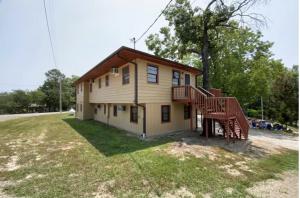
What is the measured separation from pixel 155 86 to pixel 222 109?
385 centimetres

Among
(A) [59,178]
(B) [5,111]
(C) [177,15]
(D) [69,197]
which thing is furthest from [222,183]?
(B) [5,111]

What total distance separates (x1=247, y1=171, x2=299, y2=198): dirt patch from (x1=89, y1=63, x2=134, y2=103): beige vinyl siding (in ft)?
22.9

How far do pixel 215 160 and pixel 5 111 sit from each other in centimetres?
4581

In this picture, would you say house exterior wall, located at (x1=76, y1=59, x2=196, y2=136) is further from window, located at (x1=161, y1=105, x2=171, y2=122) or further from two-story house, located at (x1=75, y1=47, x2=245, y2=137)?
window, located at (x1=161, y1=105, x2=171, y2=122)

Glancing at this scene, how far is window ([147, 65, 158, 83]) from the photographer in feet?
34.1

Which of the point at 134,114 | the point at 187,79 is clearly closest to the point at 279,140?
the point at 187,79

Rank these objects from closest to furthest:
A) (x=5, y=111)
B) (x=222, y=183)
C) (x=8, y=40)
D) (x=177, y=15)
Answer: (x=222, y=183) → (x=8, y=40) → (x=177, y=15) → (x=5, y=111)

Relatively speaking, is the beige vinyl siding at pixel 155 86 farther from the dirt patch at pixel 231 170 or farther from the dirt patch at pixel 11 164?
the dirt patch at pixel 11 164

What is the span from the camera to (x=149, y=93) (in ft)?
33.8

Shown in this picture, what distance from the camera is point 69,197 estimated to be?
12.5ft

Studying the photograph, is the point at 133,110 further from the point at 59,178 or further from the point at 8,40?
the point at 8,40

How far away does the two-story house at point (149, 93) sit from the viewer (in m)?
9.90

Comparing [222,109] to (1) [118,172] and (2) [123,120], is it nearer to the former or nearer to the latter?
(2) [123,120]

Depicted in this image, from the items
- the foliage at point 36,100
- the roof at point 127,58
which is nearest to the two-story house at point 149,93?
the roof at point 127,58
